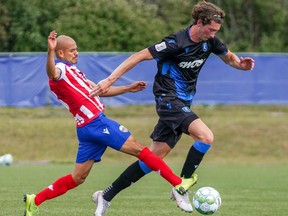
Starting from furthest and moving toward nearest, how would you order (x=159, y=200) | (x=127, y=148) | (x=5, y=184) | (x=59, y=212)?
(x=5, y=184) < (x=159, y=200) < (x=59, y=212) < (x=127, y=148)

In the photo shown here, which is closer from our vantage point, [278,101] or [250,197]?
[250,197]

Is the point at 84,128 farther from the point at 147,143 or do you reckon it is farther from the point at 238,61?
the point at 147,143

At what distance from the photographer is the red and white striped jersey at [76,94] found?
916 centimetres

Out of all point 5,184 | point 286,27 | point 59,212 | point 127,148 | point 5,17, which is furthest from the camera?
point 286,27

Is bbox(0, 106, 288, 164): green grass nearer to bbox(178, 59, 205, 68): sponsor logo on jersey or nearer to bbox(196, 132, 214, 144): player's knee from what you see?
bbox(178, 59, 205, 68): sponsor logo on jersey

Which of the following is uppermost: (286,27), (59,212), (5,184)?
(59,212)

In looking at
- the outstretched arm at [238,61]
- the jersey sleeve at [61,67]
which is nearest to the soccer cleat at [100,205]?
the jersey sleeve at [61,67]

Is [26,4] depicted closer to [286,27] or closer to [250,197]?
[286,27]

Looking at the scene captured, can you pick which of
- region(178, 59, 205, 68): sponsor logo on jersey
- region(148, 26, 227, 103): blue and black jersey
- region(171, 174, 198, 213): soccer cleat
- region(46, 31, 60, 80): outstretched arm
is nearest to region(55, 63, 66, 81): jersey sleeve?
region(46, 31, 60, 80): outstretched arm

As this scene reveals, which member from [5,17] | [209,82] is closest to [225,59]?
[209,82]

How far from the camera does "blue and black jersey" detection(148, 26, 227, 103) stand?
960 centimetres

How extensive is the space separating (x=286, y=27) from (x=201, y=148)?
3356 cm

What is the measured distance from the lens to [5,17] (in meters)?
32.2

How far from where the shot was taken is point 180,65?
31.7ft
